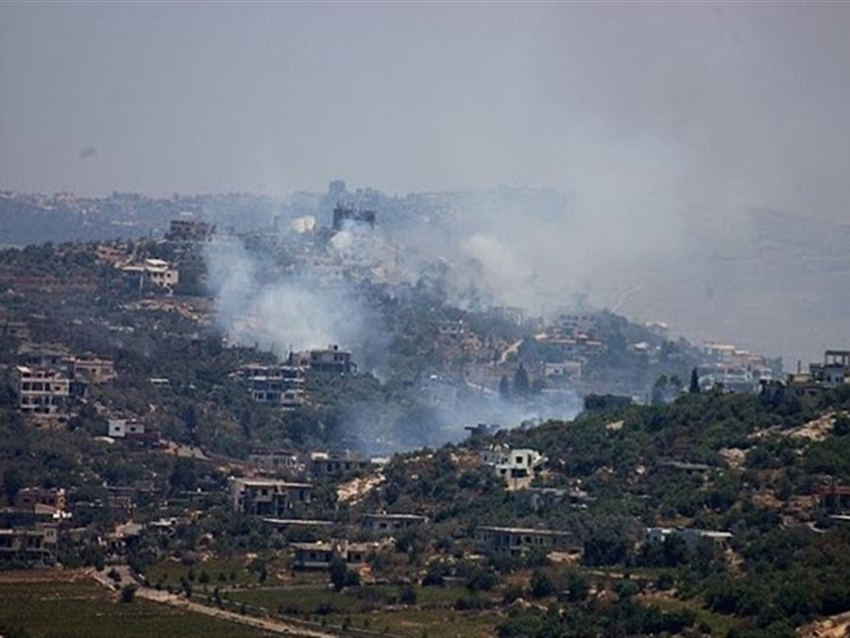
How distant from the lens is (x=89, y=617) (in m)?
49.9

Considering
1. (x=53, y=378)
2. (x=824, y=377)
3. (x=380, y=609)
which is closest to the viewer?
(x=380, y=609)

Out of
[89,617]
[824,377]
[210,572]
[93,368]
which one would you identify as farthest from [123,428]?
[89,617]

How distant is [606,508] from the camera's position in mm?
57125

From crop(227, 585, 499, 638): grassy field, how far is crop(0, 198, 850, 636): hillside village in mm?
Answer: 95

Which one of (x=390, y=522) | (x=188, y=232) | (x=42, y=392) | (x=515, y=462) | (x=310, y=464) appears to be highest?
(x=188, y=232)

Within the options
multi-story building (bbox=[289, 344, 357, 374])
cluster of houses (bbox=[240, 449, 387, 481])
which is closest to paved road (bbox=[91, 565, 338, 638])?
cluster of houses (bbox=[240, 449, 387, 481])

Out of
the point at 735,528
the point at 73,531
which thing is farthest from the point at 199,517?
the point at 735,528

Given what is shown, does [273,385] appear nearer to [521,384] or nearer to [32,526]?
[521,384]

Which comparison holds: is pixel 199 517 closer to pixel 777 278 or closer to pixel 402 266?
pixel 402 266

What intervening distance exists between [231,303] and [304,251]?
34.9 feet

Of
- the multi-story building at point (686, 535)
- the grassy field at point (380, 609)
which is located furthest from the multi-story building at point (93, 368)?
the multi-story building at point (686, 535)

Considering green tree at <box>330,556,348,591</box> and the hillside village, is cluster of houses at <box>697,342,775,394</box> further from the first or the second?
green tree at <box>330,556,348,591</box>

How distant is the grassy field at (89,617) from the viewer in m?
47.9

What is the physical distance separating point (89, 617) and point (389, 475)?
46.5 ft
